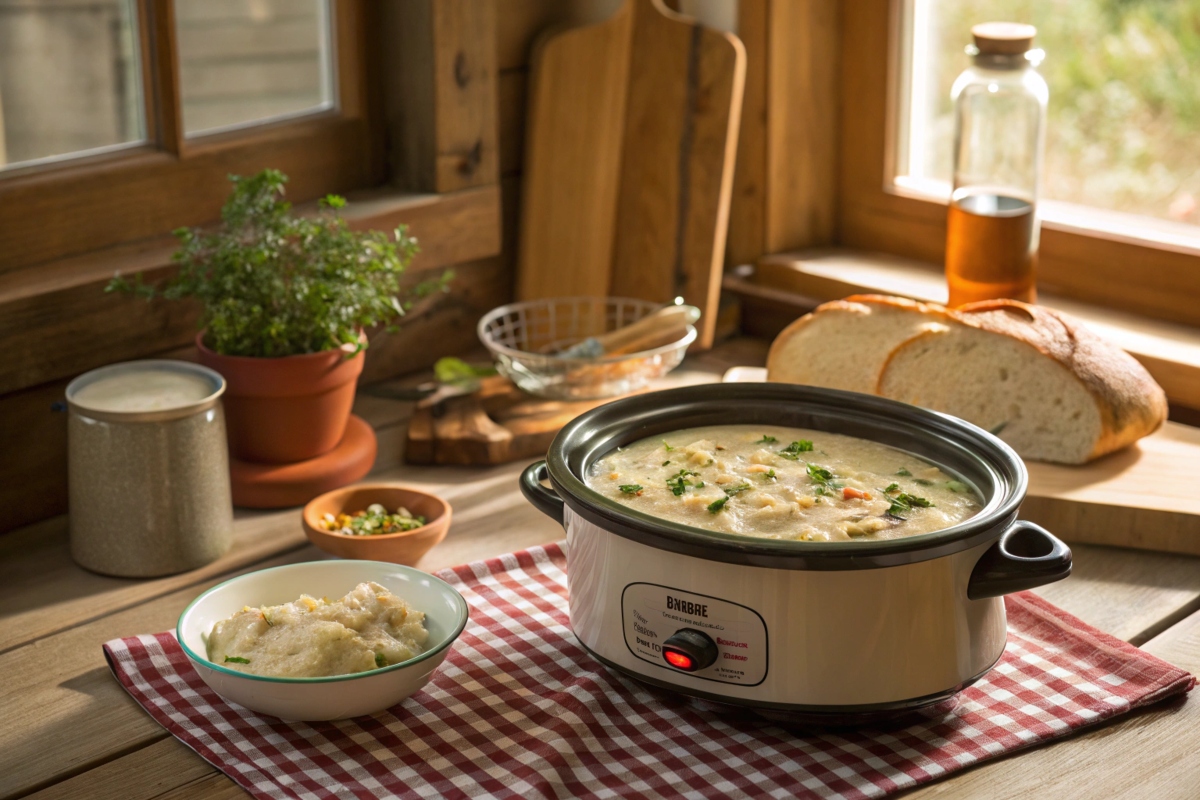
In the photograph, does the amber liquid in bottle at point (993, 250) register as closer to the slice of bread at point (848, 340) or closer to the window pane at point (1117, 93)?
the slice of bread at point (848, 340)

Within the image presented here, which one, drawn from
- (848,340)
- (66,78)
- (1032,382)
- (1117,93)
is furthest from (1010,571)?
(1117,93)

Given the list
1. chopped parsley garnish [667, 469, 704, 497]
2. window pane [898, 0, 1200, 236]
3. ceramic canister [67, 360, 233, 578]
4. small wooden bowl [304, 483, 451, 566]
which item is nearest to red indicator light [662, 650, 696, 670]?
chopped parsley garnish [667, 469, 704, 497]

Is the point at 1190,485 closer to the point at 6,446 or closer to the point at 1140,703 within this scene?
the point at 1140,703

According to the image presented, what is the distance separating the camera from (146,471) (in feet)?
4.00

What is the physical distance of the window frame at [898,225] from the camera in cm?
166

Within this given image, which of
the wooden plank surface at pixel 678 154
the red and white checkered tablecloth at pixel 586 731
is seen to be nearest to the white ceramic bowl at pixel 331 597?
the red and white checkered tablecloth at pixel 586 731

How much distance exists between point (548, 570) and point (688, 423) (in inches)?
8.8

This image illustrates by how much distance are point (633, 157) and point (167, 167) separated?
658 mm

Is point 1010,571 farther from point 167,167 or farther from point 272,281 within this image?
point 167,167

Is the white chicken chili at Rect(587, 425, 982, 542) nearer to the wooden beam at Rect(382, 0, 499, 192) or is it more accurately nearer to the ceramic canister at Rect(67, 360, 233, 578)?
the ceramic canister at Rect(67, 360, 233, 578)

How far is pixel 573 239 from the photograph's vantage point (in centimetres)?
185

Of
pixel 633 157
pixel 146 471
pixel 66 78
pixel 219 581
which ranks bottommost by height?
pixel 219 581

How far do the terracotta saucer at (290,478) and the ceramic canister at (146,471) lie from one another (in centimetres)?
10

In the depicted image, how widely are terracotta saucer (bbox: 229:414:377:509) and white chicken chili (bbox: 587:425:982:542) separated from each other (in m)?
0.45
